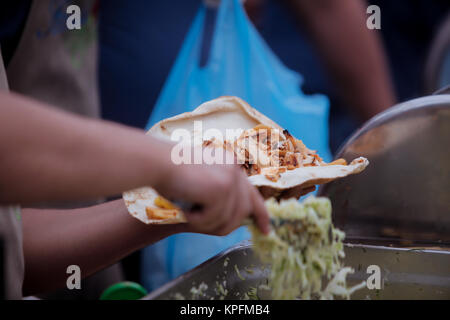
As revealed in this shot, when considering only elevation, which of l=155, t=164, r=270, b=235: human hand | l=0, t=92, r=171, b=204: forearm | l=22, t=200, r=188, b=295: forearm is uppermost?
l=0, t=92, r=171, b=204: forearm

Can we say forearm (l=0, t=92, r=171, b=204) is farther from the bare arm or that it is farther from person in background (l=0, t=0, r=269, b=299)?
the bare arm

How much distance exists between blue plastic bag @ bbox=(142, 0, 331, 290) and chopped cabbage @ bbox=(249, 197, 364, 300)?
91cm

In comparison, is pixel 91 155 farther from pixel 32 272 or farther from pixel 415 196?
pixel 415 196

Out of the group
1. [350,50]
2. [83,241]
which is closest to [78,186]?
[83,241]

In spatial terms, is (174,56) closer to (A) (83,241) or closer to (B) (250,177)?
(A) (83,241)

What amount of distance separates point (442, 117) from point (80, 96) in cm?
126

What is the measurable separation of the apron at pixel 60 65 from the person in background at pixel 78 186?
1.06 ft

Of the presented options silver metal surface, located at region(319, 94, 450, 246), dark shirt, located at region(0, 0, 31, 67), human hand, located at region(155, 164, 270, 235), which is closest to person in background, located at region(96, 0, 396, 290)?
silver metal surface, located at region(319, 94, 450, 246)

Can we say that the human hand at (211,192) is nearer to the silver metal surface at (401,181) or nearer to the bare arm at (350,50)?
the silver metal surface at (401,181)

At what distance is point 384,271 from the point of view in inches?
44.6

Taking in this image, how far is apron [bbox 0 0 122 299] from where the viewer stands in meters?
1.59

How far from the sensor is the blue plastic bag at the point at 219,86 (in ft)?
6.02
